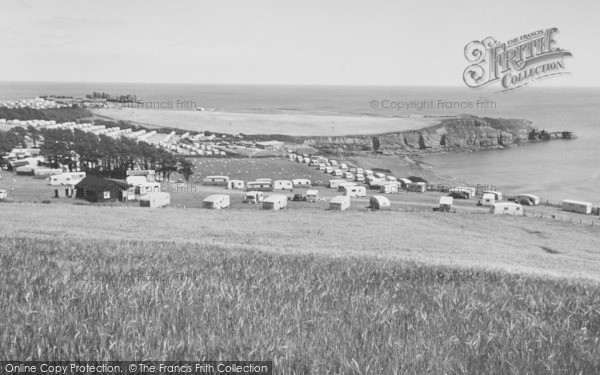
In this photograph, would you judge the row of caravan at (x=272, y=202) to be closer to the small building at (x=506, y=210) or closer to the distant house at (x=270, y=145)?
the small building at (x=506, y=210)

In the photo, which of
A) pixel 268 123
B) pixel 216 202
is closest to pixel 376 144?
pixel 268 123

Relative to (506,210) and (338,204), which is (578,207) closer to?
(506,210)

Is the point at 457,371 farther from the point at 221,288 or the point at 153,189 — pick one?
the point at 153,189

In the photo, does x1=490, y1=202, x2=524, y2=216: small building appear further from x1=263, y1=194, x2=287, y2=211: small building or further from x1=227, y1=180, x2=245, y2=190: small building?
x1=227, y1=180, x2=245, y2=190: small building

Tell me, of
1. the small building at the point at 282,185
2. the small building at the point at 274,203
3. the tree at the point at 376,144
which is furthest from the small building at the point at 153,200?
the tree at the point at 376,144

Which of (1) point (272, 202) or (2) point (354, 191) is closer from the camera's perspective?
(1) point (272, 202)

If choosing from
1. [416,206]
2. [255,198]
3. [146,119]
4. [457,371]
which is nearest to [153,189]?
[255,198]

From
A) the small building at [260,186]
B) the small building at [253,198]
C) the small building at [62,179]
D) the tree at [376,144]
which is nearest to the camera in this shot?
the small building at [253,198]

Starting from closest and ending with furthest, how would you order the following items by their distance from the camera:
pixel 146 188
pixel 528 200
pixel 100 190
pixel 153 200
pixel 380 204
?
pixel 153 200
pixel 100 190
pixel 380 204
pixel 146 188
pixel 528 200
